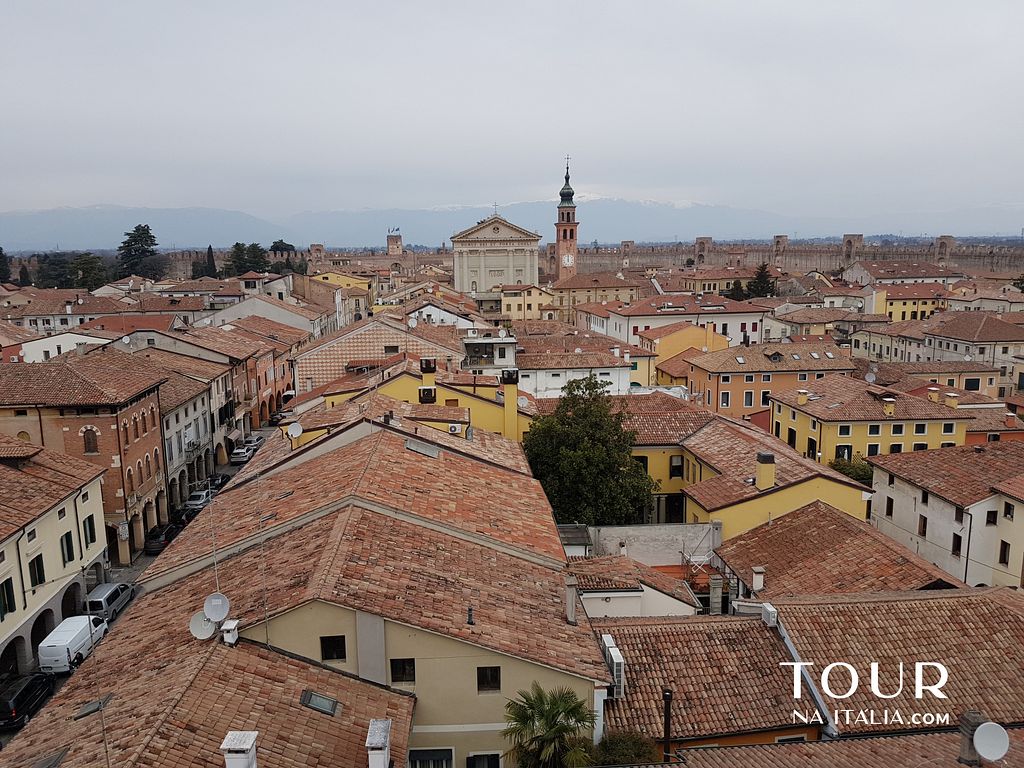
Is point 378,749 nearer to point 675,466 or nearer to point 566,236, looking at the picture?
point 675,466

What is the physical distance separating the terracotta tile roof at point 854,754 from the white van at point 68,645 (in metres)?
14.7

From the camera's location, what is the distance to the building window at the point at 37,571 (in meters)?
20.8

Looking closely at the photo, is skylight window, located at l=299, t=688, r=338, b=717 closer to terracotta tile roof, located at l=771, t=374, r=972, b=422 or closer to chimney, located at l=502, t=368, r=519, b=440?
chimney, located at l=502, t=368, r=519, b=440

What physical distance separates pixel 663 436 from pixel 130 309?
5314 cm

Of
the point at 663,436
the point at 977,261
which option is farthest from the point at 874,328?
the point at 977,261

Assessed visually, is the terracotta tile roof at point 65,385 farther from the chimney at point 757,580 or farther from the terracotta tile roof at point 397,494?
the chimney at point 757,580

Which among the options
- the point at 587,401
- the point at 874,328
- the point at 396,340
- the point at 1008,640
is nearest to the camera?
the point at 1008,640

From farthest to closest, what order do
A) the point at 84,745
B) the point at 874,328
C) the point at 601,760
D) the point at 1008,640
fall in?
the point at 874,328 < the point at 1008,640 < the point at 601,760 < the point at 84,745

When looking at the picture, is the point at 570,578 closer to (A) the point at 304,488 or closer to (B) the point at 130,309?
(A) the point at 304,488

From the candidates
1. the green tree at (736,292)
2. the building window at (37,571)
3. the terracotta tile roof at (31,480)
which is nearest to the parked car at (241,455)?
the terracotta tile roof at (31,480)

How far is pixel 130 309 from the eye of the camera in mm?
67938

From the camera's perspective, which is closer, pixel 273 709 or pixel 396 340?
pixel 273 709

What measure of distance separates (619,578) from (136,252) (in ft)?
392

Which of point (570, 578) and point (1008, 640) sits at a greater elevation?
point (570, 578)
